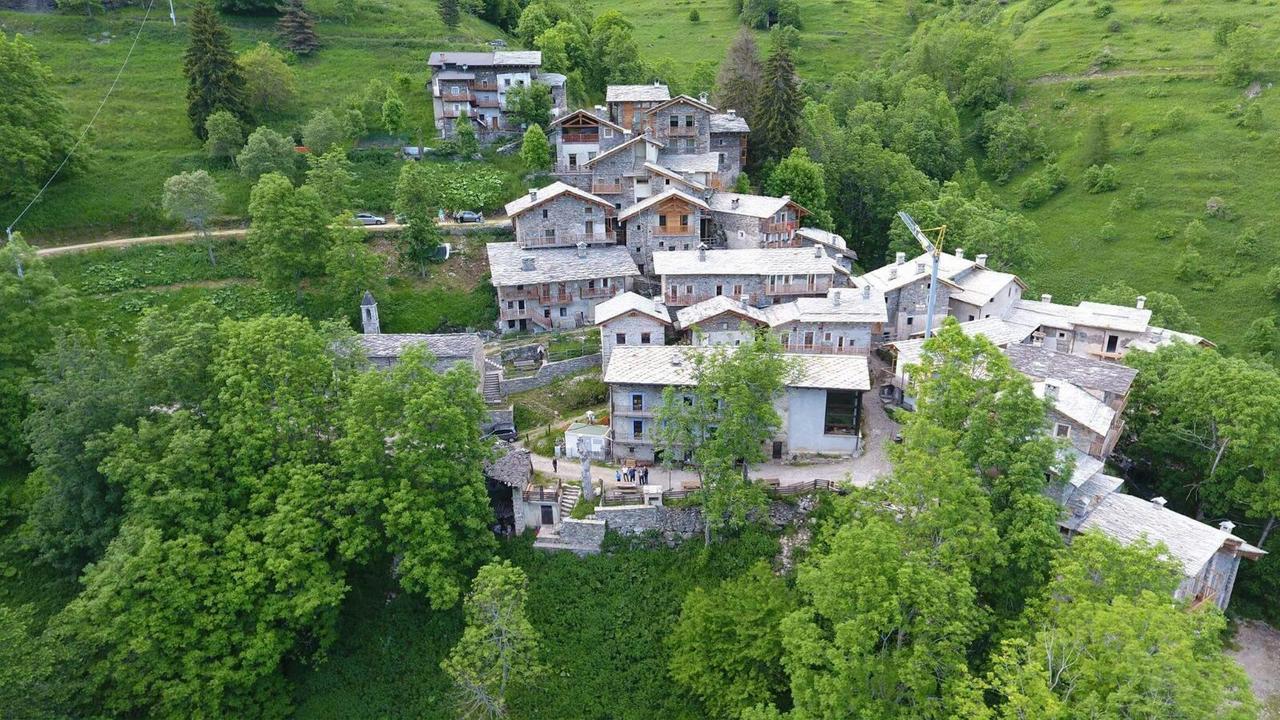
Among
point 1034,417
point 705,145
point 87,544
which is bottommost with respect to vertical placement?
point 87,544

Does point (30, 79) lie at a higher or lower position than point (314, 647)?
higher

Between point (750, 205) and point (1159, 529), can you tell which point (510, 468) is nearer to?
point (1159, 529)

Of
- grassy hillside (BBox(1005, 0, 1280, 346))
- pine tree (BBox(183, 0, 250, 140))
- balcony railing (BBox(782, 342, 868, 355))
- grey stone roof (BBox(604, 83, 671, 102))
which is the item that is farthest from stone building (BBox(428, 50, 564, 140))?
grassy hillside (BBox(1005, 0, 1280, 346))

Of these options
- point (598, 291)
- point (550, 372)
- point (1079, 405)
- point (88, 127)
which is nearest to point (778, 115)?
point (598, 291)

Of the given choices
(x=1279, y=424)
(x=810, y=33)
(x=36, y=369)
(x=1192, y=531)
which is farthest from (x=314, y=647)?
(x=810, y=33)

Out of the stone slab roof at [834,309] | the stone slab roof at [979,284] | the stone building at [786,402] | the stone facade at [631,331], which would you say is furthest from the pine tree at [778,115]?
the stone building at [786,402]

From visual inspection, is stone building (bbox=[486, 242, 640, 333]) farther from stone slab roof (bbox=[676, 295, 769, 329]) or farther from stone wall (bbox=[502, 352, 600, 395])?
stone slab roof (bbox=[676, 295, 769, 329])

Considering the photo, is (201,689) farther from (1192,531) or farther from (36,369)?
(1192,531)
